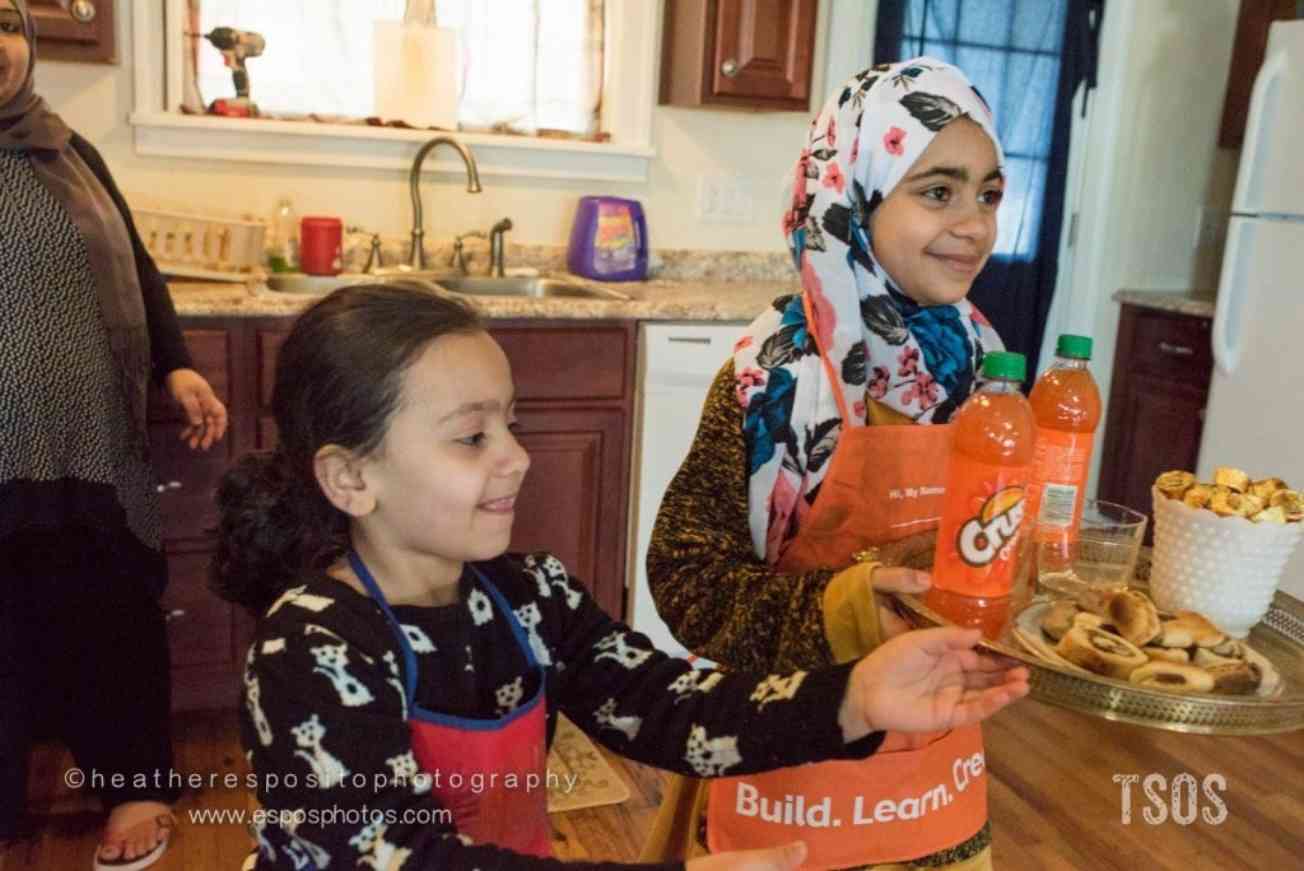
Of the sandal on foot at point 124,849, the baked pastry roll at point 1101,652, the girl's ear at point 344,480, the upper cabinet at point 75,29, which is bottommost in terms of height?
the sandal on foot at point 124,849

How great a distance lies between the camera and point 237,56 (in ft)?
8.82

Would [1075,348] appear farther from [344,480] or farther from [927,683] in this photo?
[344,480]

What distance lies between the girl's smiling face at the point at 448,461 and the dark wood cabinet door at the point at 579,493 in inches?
60.3

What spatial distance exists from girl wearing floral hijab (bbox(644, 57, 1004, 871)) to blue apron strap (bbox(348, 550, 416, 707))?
251 mm

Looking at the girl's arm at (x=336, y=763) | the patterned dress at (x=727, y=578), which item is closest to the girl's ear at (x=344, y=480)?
the girl's arm at (x=336, y=763)

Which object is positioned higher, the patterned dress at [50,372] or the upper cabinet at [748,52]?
the upper cabinet at [748,52]

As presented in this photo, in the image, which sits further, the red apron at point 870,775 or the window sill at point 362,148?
the window sill at point 362,148

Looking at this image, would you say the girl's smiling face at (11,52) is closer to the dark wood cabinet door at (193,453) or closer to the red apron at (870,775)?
the dark wood cabinet door at (193,453)

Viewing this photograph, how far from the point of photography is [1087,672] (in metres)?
0.91

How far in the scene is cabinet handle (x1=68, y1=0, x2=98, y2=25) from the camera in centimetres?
241

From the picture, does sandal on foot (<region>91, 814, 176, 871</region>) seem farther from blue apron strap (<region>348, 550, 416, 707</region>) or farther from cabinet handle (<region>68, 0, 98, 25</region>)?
cabinet handle (<region>68, 0, 98, 25</region>)

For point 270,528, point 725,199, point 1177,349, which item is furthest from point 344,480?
point 1177,349

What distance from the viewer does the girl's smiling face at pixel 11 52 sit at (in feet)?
5.82

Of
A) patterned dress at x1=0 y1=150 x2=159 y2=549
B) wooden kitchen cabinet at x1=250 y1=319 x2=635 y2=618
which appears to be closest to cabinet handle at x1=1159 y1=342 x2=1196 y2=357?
wooden kitchen cabinet at x1=250 y1=319 x2=635 y2=618
